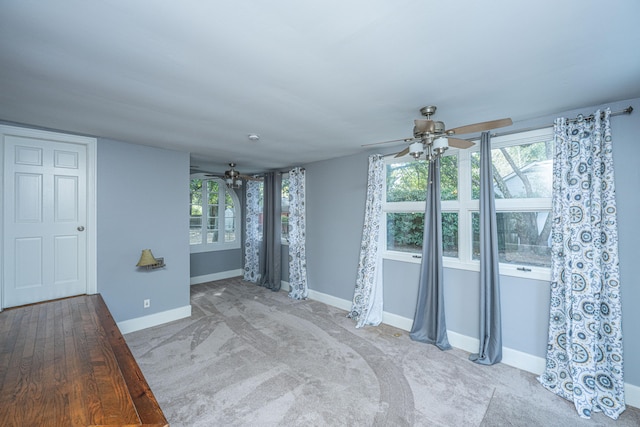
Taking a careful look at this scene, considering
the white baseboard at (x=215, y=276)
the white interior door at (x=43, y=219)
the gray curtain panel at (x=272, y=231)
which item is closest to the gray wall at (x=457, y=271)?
the gray curtain panel at (x=272, y=231)

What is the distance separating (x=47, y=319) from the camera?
2.37 meters

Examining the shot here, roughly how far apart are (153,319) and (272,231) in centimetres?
247

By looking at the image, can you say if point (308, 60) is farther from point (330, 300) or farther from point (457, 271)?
point (330, 300)

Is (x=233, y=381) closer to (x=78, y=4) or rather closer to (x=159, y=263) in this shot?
(x=159, y=263)

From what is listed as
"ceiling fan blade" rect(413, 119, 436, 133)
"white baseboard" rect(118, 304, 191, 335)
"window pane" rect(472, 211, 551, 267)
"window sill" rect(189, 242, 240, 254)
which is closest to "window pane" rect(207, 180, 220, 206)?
"window sill" rect(189, 242, 240, 254)

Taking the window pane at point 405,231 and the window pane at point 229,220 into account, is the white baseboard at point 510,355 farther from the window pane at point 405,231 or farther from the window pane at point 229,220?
the window pane at point 229,220

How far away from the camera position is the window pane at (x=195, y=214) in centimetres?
577

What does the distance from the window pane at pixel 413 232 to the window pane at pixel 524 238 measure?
18.4 inches

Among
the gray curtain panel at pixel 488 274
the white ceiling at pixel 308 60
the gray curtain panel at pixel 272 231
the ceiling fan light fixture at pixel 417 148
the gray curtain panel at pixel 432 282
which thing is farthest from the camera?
the gray curtain panel at pixel 272 231

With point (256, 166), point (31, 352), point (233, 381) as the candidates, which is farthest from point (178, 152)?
point (233, 381)

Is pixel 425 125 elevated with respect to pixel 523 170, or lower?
elevated

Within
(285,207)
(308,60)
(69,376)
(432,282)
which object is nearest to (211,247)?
(285,207)

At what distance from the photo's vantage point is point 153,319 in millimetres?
3639

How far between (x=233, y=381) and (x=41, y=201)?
9.42ft
